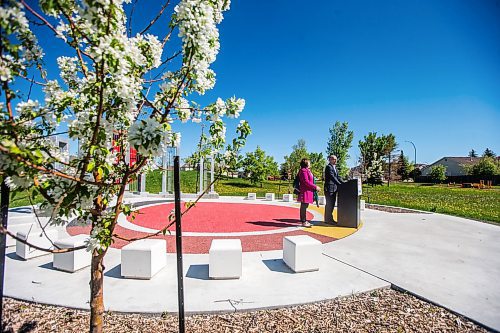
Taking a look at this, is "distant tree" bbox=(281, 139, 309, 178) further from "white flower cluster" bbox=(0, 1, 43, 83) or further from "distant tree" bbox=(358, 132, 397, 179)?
"white flower cluster" bbox=(0, 1, 43, 83)

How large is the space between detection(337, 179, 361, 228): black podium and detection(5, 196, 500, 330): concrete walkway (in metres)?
1.84

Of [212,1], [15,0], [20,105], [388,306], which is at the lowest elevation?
[388,306]

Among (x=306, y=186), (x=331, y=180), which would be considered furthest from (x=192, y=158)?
(x=331, y=180)

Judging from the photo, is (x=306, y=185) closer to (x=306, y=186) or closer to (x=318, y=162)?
(x=306, y=186)

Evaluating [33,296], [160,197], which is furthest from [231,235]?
[160,197]

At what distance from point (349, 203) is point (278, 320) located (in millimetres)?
5644

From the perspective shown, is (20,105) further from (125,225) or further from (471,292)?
(125,225)

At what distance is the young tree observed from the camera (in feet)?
5.64

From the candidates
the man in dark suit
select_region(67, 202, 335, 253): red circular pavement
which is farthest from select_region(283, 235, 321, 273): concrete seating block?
the man in dark suit

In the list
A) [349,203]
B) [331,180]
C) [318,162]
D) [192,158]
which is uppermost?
[318,162]

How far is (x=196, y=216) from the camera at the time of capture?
10.3 m

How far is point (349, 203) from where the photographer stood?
8.07 meters

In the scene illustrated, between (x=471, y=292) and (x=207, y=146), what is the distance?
163 inches

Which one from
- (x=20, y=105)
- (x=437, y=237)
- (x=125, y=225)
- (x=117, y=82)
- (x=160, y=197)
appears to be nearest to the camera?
(x=117, y=82)
